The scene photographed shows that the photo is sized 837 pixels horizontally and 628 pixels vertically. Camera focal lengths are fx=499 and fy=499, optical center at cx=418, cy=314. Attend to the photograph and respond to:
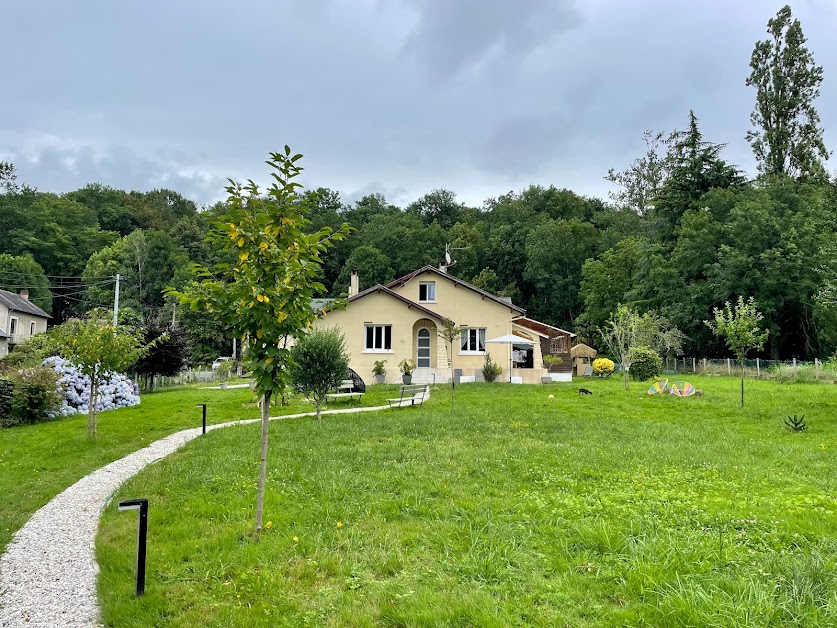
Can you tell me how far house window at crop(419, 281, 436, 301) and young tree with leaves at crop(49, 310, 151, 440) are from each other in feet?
59.5

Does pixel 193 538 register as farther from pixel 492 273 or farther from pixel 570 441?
pixel 492 273

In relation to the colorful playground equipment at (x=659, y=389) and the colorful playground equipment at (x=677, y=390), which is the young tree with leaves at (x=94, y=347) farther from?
the colorful playground equipment at (x=677, y=390)

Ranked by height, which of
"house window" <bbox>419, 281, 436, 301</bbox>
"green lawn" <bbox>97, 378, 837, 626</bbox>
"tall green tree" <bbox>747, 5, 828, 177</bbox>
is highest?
"tall green tree" <bbox>747, 5, 828, 177</bbox>

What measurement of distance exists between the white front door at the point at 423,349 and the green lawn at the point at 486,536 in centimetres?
1840

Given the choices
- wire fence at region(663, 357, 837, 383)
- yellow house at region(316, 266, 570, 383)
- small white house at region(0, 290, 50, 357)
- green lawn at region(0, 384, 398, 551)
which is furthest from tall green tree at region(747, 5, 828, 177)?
small white house at region(0, 290, 50, 357)

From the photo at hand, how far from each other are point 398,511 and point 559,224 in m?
55.0

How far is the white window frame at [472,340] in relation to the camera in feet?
94.6

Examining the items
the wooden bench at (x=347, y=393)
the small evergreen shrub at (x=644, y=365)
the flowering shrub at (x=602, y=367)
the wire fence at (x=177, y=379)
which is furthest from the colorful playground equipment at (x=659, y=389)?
the wire fence at (x=177, y=379)

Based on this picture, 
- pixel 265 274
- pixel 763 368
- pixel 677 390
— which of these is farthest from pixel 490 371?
pixel 265 274

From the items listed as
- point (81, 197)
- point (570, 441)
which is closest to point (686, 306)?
point (570, 441)

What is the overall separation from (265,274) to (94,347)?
965 cm

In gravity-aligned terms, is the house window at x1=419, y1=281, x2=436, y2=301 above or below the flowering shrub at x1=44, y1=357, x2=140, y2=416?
above

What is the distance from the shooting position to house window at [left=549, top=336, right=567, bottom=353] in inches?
1723

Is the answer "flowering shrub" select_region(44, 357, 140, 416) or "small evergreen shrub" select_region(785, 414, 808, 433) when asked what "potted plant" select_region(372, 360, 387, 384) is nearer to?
"flowering shrub" select_region(44, 357, 140, 416)
